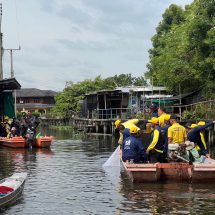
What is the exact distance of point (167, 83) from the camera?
151 ft

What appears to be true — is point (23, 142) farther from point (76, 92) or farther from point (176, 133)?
point (76, 92)

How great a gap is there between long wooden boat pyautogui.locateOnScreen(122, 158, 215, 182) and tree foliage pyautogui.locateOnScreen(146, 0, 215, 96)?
1733cm

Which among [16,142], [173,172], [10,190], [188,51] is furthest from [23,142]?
[10,190]

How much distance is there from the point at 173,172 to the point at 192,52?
25.6 m

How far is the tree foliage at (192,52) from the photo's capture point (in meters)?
31.9

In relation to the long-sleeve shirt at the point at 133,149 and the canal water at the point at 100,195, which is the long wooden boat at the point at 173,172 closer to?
the canal water at the point at 100,195

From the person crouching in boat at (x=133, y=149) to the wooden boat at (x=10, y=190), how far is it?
3.24 m

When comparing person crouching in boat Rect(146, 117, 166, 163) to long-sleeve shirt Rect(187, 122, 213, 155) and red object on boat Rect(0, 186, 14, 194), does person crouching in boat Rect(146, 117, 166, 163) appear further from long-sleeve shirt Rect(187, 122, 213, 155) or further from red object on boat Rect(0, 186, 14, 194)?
red object on boat Rect(0, 186, 14, 194)

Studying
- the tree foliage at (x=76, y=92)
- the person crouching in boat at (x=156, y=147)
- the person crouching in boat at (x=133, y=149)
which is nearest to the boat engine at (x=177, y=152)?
the person crouching in boat at (x=156, y=147)

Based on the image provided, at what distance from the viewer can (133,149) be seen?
587 inches

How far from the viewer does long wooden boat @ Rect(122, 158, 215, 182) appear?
14.2m

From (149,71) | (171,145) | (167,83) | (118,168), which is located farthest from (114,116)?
(171,145)

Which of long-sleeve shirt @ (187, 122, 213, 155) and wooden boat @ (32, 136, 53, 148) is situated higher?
long-sleeve shirt @ (187, 122, 213, 155)

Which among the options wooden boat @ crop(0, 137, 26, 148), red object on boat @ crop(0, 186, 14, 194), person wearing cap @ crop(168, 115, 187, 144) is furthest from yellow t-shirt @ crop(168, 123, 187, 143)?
wooden boat @ crop(0, 137, 26, 148)
